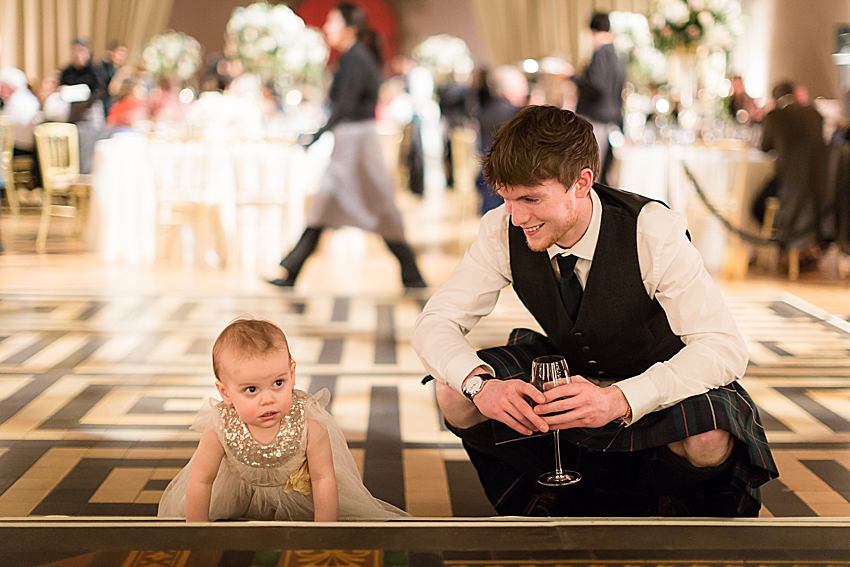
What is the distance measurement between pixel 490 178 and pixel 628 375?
1.90 feet

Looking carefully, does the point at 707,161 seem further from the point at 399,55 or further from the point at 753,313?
A: the point at 399,55

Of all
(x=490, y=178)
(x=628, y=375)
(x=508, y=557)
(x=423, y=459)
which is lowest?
(x=423, y=459)

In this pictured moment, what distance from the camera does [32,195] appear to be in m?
9.47

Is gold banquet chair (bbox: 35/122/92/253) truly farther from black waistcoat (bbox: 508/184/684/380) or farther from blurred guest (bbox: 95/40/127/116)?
black waistcoat (bbox: 508/184/684/380)

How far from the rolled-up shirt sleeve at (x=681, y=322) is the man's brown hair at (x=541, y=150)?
22cm

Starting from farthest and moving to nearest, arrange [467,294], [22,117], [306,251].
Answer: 1. [22,117]
2. [306,251]
3. [467,294]

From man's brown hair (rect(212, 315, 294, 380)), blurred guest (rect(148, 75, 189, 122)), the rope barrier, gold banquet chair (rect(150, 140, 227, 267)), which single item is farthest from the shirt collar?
blurred guest (rect(148, 75, 189, 122))

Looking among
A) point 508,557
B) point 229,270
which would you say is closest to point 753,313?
point 229,270

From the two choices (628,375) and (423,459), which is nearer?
(628,375)

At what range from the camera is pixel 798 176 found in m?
5.77

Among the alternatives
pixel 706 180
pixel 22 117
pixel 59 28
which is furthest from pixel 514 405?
pixel 59 28

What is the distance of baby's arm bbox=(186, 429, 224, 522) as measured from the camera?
1858mm

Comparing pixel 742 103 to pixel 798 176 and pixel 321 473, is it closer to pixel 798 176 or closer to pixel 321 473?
pixel 798 176

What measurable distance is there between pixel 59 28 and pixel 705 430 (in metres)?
14.3
